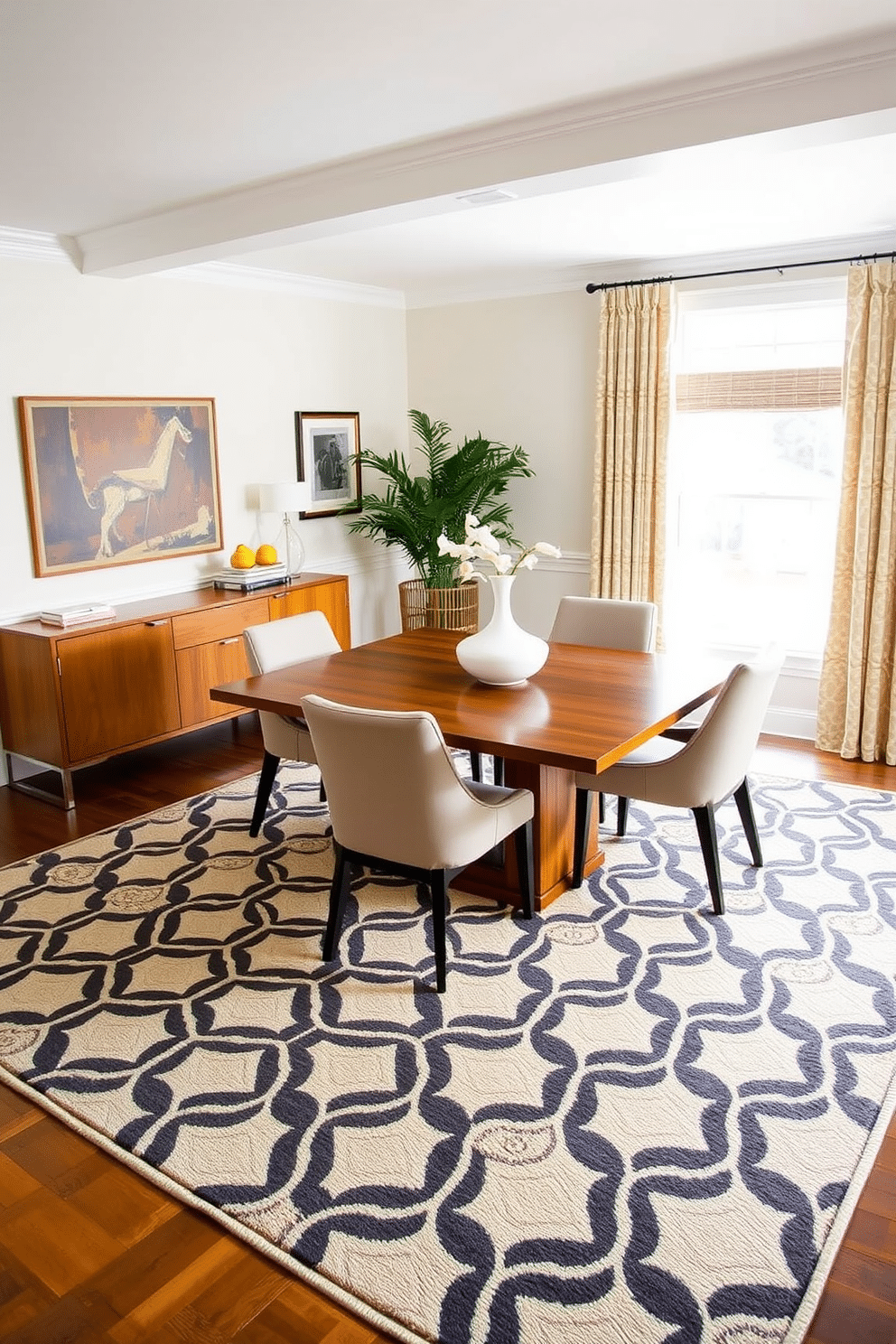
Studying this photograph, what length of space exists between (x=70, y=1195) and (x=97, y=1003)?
2.53 feet

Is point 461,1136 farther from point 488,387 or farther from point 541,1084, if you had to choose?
point 488,387

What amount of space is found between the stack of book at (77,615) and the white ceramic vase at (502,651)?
6.43ft

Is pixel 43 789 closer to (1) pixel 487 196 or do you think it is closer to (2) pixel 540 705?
(2) pixel 540 705

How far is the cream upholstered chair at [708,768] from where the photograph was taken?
3.20 meters

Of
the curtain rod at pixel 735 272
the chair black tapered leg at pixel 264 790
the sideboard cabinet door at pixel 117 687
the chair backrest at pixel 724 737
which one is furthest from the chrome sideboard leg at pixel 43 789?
the curtain rod at pixel 735 272

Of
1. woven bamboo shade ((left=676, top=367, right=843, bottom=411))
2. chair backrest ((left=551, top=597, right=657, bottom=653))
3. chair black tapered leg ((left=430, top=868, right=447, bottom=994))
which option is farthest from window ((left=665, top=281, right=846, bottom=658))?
chair black tapered leg ((left=430, top=868, right=447, bottom=994))

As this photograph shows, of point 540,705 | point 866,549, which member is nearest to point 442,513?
point 866,549

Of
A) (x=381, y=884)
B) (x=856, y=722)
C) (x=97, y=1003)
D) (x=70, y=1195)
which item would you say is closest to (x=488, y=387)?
(x=856, y=722)

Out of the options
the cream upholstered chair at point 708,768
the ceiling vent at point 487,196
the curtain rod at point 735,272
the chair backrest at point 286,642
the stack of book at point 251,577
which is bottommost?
the cream upholstered chair at point 708,768

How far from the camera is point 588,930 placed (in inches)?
130

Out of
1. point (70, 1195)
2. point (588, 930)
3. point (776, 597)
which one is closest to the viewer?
point (70, 1195)

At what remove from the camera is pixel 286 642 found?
4195 millimetres

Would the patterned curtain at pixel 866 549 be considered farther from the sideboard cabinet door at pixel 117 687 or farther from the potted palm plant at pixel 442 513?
the sideboard cabinet door at pixel 117 687

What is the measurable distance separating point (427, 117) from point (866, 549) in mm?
3002
